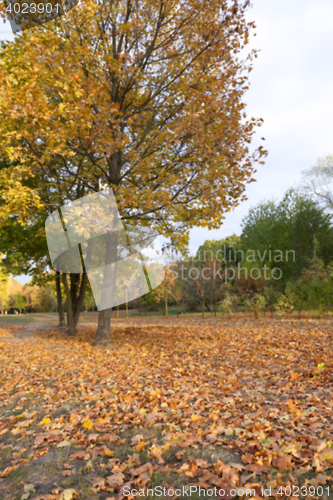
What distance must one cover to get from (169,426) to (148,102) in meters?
9.25

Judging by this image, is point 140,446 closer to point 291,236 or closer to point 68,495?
point 68,495

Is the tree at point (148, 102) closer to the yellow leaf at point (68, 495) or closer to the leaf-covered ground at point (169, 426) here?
the leaf-covered ground at point (169, 426)

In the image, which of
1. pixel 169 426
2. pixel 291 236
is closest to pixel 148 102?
pixel 169 426

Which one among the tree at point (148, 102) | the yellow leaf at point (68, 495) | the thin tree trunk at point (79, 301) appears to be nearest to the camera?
the yellow leaf at point (68, 495)

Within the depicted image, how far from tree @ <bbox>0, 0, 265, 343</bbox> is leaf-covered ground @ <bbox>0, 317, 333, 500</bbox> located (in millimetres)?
4154

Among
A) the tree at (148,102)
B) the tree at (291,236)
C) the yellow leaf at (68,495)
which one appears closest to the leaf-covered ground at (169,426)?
the yellow leaf at (68,495)

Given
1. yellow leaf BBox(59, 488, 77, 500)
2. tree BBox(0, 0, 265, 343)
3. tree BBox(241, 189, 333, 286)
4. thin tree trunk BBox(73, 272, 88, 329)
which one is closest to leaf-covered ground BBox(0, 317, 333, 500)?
yellow leaf BBox(59, 488, 77, 500)

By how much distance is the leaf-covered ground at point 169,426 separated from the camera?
101 inches

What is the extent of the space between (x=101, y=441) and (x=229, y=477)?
5.09ft

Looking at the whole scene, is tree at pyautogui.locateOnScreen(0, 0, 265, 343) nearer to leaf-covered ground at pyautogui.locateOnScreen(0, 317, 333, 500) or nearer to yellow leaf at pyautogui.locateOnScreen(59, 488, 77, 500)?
leaf-covered ground at pyautogui.locateOnScreen(0, 317, 333, 500)

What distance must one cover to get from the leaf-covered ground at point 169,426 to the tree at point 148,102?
4154 mm

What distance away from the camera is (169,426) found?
11.5 feet

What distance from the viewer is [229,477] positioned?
250 centimetres

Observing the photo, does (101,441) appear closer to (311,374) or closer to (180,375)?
(180,375)
